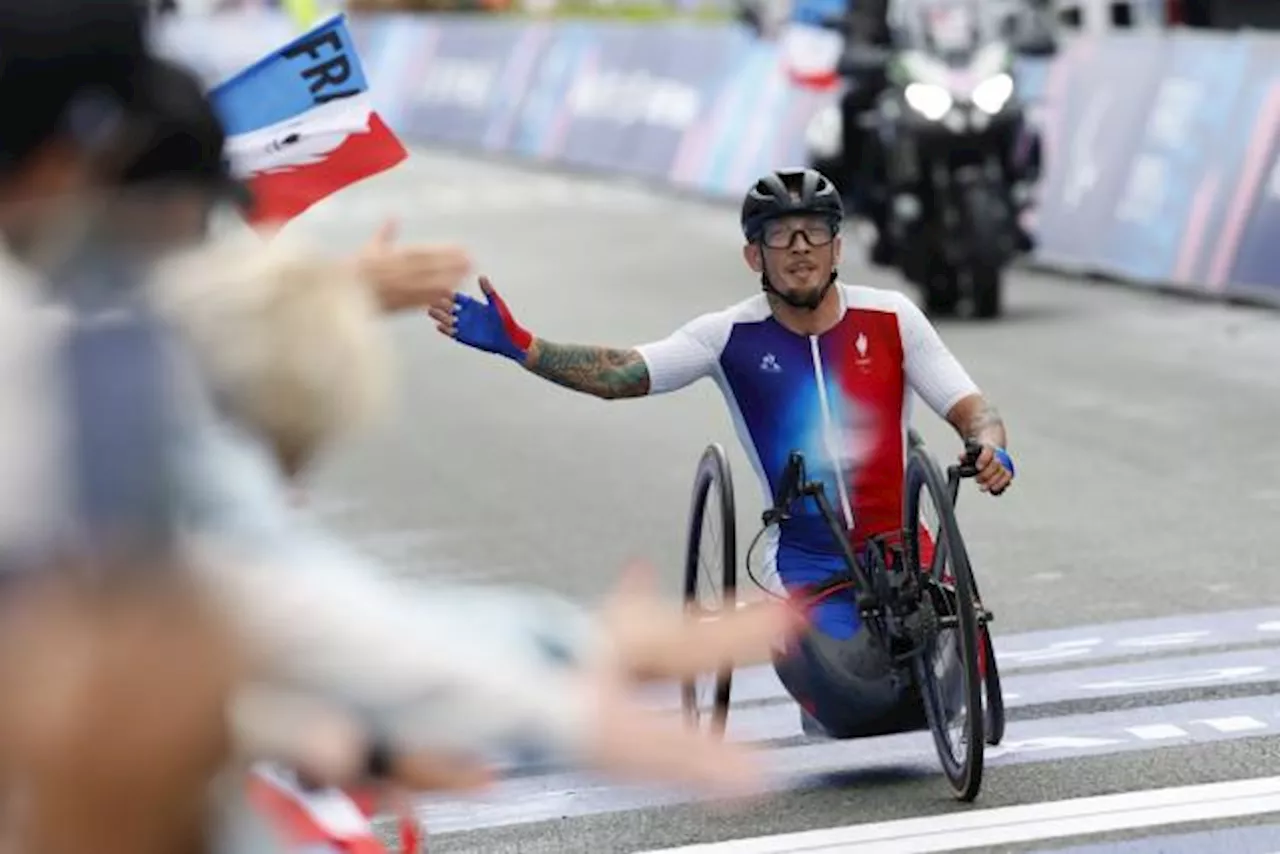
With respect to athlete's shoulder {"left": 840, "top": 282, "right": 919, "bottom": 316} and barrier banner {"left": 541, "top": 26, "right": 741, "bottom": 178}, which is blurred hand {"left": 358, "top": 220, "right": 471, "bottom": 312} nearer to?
athlete's shoulder {"left": 840, "top": 282, "right": 919, "bottom": 316}

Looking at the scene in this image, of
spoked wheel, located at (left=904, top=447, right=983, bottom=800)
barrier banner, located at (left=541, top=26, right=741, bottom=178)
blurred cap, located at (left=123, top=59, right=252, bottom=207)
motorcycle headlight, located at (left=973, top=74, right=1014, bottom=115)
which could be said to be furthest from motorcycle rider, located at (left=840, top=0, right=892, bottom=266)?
blurred cap, located at (left=123, top=59, right=252, bottom=207)

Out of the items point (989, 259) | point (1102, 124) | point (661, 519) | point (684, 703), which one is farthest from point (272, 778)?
point (1102, 124)

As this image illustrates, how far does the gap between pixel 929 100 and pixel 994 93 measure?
1.34 ft

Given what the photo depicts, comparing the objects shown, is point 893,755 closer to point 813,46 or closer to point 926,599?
point 926,599

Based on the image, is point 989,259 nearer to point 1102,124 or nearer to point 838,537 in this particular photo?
point 1102,124

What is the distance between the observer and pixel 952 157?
19.5 meters

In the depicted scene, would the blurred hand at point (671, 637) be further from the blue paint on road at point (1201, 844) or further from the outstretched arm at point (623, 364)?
the outstretched arm at point (623, 364)

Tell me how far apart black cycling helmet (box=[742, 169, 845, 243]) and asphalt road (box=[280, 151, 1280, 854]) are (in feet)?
4.44

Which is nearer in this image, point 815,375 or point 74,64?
point 74,64

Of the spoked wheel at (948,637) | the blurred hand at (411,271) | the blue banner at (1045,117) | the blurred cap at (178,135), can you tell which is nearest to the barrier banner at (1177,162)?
the blue banner at (1045,117)

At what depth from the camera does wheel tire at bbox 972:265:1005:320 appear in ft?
63.9

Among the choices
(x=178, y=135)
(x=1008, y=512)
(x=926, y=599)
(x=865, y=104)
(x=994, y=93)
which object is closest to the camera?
(x=178, y=135)

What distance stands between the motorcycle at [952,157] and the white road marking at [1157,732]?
35.5 feet

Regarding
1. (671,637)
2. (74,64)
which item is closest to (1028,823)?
(671,637)
